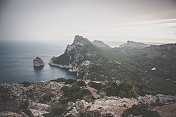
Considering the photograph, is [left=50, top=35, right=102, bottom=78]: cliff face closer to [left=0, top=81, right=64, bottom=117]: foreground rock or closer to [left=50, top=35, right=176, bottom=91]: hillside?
[left=50, top=35, right=176, bottom=91]: hillside

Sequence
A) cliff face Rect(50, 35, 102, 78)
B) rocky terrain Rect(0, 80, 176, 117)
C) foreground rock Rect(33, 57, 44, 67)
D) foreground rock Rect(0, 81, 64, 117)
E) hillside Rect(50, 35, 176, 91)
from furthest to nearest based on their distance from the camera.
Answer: cliff face Rect(50, 35, 102, 78) < foreground rock Rect(33, 57, 44, 67) < hillside Rect(50, 35, 176, 91) < foreground rock Rect(0, 81, 64, 117) < rocky terrain Rect(0, 80, 176, 117)

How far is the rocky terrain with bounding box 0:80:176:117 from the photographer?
9539mm

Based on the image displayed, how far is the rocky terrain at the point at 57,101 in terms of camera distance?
954 centimetres

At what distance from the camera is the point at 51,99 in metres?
16.1

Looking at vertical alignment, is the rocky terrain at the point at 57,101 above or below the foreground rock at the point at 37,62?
above

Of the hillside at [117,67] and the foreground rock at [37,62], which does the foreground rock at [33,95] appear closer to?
the hillside at [117,67]

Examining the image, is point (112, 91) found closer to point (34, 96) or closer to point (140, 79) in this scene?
point (34, 96)

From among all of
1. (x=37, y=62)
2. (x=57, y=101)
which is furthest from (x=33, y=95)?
(x=37, y=62)

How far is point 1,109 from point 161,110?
46.6 ft

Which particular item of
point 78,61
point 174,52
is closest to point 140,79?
point 78,61

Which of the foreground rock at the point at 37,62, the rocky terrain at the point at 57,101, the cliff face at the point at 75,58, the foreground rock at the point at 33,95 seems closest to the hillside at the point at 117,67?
the cliff face at the point at 75,58

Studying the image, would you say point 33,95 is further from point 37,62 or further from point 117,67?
point 37,62

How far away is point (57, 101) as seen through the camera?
14.9 meters

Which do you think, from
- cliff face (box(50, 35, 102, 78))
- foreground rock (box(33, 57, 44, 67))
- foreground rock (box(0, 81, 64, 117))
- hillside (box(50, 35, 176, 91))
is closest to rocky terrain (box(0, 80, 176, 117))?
foreground rock (box(0, 81, 64, 117))
